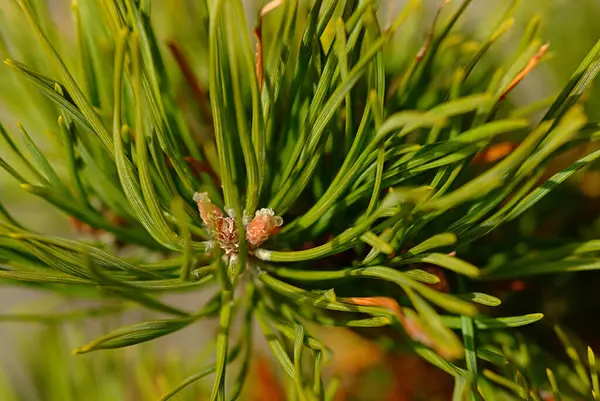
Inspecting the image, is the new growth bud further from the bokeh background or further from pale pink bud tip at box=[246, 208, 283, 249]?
the bokeh background

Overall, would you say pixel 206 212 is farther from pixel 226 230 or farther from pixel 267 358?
pixel 267 358

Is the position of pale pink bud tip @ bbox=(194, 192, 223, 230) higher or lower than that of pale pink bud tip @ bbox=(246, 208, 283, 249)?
higher

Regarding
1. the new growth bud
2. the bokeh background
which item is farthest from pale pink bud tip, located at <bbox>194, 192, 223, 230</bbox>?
the bokeh background

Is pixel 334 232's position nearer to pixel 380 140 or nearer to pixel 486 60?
pixel 380 140

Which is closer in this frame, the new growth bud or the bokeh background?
the new growth bud

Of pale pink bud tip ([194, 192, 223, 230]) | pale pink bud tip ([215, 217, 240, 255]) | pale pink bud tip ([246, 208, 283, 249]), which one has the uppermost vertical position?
pale pink bud tip ([194, 192, 223, 230])

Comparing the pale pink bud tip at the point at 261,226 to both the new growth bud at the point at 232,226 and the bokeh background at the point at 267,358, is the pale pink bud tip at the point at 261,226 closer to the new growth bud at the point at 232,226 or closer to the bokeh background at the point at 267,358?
the new growth bud at the point at 232,226

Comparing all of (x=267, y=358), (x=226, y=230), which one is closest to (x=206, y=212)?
(x=226, y=230)

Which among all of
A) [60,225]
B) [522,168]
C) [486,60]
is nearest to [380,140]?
[522,168]

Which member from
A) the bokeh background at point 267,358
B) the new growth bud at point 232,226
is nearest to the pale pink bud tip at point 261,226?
the new growth bud at point 232,226
